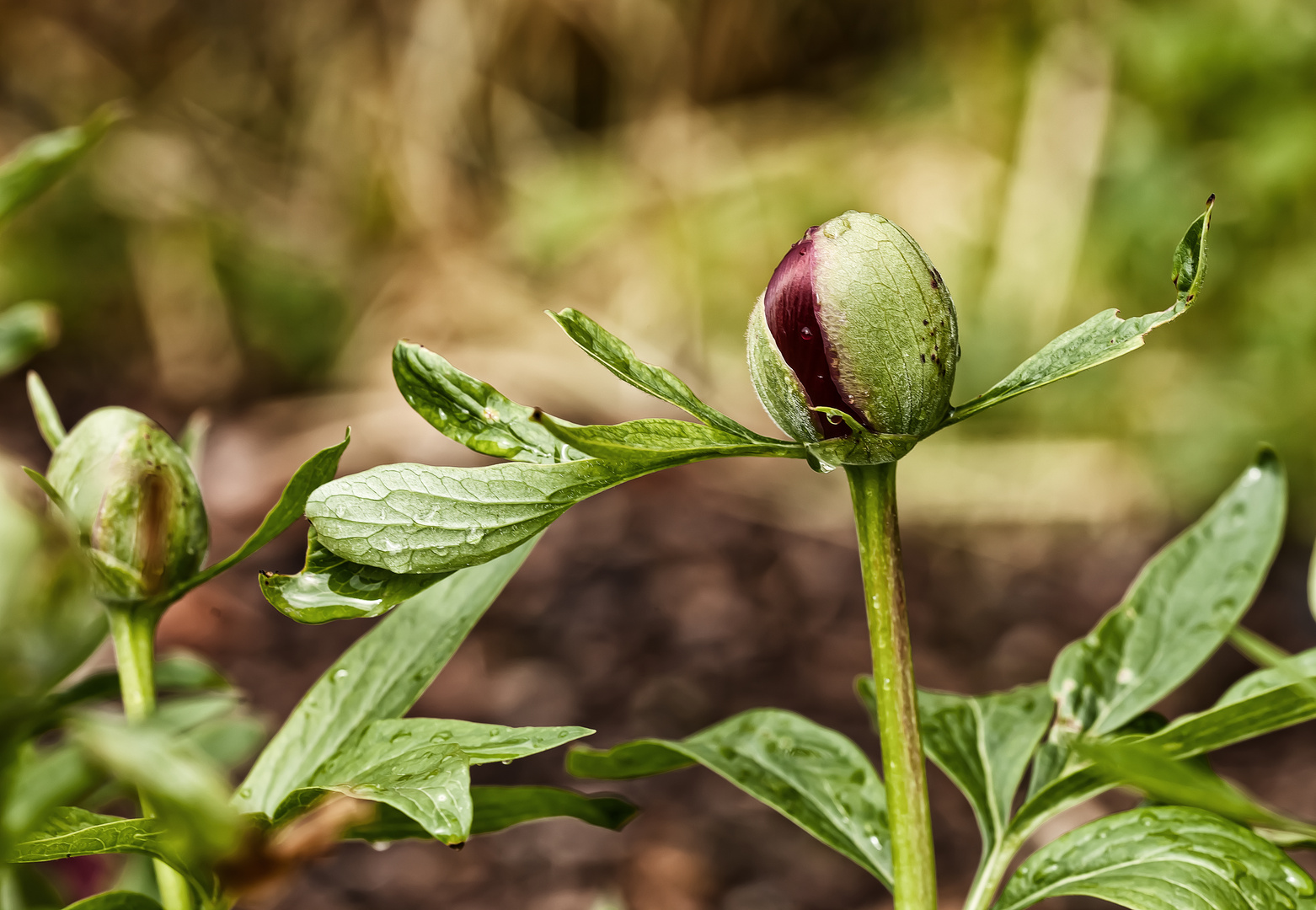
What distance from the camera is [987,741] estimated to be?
51 cm

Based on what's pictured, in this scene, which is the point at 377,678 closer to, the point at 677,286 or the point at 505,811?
the point at 505,811

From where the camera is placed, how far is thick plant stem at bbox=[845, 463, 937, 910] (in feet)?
1.27

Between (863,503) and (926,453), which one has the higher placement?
(926,453)

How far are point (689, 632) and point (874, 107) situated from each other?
1.86 meters

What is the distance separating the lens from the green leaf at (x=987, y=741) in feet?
1.60

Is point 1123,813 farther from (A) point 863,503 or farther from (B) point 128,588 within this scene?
(B) point 128,588

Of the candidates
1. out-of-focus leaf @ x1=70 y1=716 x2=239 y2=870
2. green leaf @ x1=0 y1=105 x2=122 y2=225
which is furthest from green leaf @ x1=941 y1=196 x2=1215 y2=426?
green leaf @ x1=0 y1=105 x2=122 y2=225

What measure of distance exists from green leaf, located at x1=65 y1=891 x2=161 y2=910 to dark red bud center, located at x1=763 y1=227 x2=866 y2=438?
11.4 inches

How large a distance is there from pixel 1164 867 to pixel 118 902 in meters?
0.36

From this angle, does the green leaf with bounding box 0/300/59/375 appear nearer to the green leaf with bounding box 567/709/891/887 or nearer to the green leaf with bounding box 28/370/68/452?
the green leaf with bounding box 28/370/68/452

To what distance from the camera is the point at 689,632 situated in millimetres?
2156

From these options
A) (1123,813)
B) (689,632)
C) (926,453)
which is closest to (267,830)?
(1123,813)

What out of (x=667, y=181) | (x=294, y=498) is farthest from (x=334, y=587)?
(x=667, y=181)

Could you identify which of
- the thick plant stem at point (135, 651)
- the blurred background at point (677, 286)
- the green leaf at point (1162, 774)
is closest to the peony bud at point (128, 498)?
the thick plant stem at point (135, 651)
